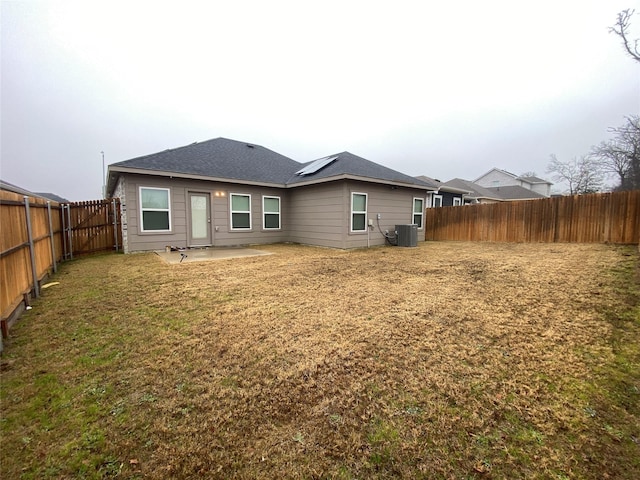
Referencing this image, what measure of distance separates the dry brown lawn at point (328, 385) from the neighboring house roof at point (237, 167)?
5431 mm

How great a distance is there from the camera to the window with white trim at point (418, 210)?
12052 mm

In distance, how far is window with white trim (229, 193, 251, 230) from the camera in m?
10.1

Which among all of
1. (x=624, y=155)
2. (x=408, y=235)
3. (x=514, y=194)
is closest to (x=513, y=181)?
(x=514, y=194)

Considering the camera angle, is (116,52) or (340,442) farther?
(116,52)

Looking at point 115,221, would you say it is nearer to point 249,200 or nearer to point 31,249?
point 249,200

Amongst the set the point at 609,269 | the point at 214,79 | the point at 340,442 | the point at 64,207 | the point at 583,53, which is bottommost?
the point at 340,442

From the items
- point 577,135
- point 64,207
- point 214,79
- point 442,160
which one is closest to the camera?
point 64,207

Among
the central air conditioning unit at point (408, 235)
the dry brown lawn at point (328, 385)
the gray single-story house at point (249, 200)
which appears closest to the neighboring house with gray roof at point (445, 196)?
the gray single-story house at point (249, 200)

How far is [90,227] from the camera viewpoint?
8648 millimetres

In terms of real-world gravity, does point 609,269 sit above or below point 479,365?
above

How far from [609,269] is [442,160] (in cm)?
3782

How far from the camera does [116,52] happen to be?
1164 cm

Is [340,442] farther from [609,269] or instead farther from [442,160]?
[442,160]

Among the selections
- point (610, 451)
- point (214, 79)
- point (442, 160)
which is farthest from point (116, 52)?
point (442, 160)
